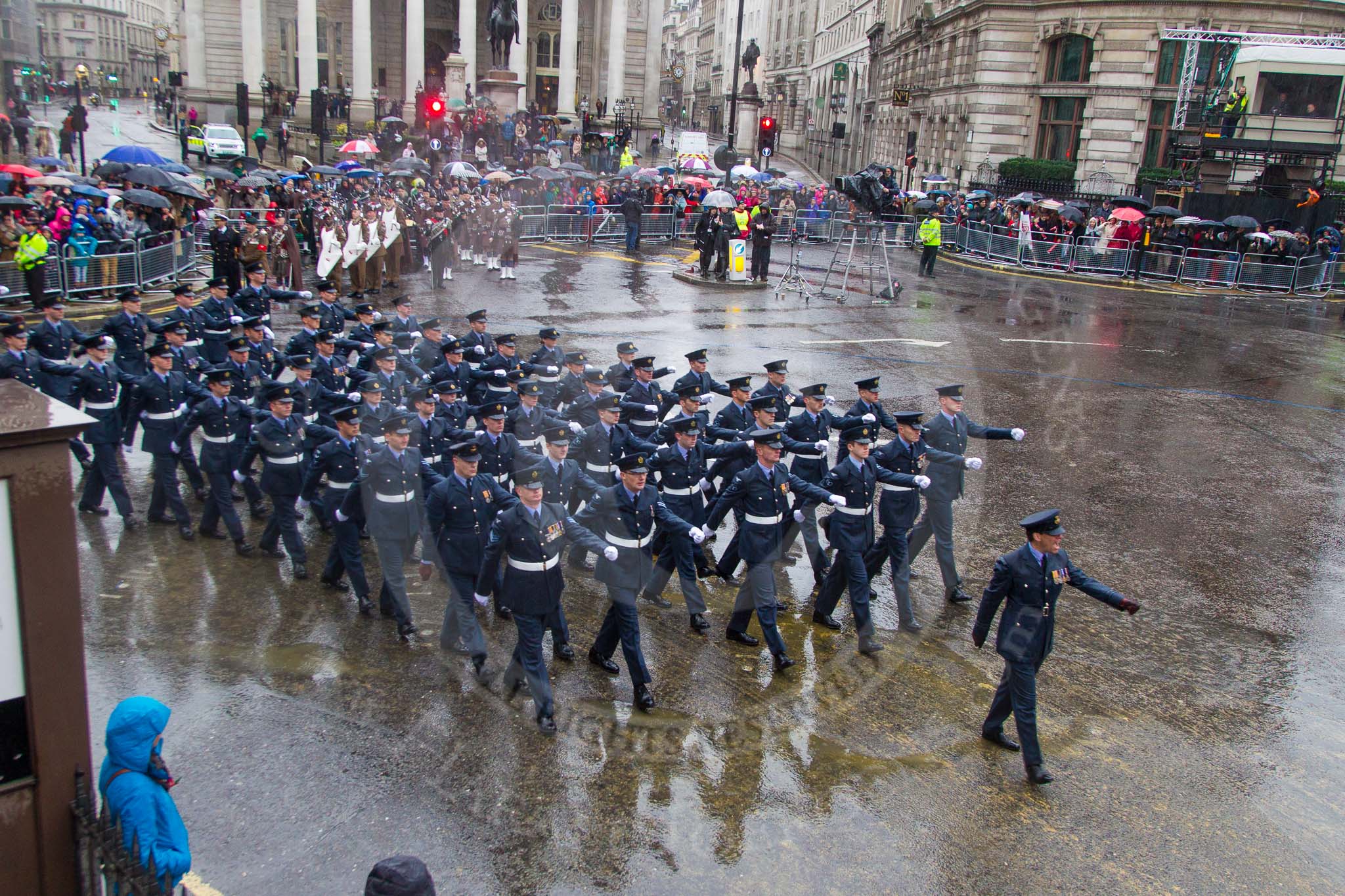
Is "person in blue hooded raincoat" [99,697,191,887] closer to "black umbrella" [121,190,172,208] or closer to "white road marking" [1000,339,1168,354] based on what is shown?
"black umbrella" [121,190,172,208]

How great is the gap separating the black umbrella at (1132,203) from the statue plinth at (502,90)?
26.0 m

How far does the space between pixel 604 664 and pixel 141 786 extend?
407cm

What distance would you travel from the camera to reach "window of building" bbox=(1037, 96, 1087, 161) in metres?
44.0

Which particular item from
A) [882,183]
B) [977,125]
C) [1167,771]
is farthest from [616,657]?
[977,125]

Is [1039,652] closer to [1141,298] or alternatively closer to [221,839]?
[221,839]

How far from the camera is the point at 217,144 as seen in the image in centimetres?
4266

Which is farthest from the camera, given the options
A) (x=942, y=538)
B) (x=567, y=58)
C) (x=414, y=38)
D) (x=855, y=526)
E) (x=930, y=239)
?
(x=567, y=58)

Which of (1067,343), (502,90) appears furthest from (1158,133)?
(502,90)

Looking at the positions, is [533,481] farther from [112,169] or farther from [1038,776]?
[112,169]

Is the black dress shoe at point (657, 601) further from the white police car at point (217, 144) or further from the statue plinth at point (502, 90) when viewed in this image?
the statue plinth at point (502, 90)

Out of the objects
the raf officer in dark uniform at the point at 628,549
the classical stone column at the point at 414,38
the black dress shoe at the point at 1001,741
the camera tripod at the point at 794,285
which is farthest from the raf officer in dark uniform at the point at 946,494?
the classical stone column at the point at 414,38

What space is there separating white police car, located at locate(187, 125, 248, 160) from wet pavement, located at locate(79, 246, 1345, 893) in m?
33.8

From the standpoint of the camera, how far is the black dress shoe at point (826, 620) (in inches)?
366

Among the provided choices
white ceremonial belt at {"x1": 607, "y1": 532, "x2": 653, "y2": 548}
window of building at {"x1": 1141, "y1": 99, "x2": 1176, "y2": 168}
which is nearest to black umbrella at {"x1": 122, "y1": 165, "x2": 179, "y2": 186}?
white ceremonial belt at {"x1": 607, "y1": 532, "x2": 653, "y2": 548}
